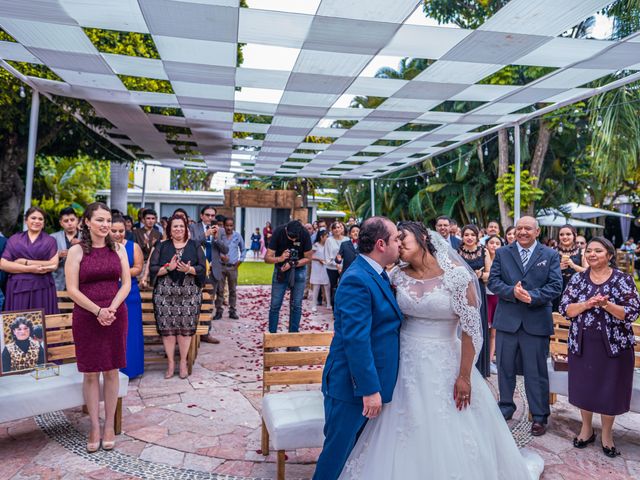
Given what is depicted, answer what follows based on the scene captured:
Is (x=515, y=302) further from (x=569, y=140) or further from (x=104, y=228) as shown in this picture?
(x=569, y=140)

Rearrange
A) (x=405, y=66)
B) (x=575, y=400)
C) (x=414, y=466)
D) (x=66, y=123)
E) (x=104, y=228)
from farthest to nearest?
(x=66, y=123)
(x=405, y=66)
(x=575, y=400)
(x=104, y=228)
(x=414, y=466)

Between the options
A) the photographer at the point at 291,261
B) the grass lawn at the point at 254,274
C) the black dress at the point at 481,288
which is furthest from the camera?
the grass lawn at the point at 254,274

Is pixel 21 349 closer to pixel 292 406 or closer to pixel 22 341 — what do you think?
pixel 22 341

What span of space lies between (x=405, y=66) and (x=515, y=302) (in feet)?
10.9

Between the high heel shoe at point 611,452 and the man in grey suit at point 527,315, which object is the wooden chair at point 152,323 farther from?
the high heel shoe at point 611,452

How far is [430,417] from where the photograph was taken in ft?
9.19

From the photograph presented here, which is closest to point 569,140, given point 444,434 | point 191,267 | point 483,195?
point 483,195

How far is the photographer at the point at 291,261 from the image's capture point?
20.9ft

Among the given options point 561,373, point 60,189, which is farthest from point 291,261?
point 60,189

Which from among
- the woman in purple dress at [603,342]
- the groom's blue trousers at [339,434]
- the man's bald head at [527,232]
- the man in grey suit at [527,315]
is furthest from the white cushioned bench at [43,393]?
the woman in purple dress at [603,342]

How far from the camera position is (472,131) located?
29.7 ft

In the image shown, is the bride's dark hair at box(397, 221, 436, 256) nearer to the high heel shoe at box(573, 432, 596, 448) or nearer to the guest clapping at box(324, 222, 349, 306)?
the high heel shoe at box(573, 432, 596, 448)

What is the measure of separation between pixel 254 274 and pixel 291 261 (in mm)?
10851

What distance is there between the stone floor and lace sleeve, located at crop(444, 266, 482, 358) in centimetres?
159
